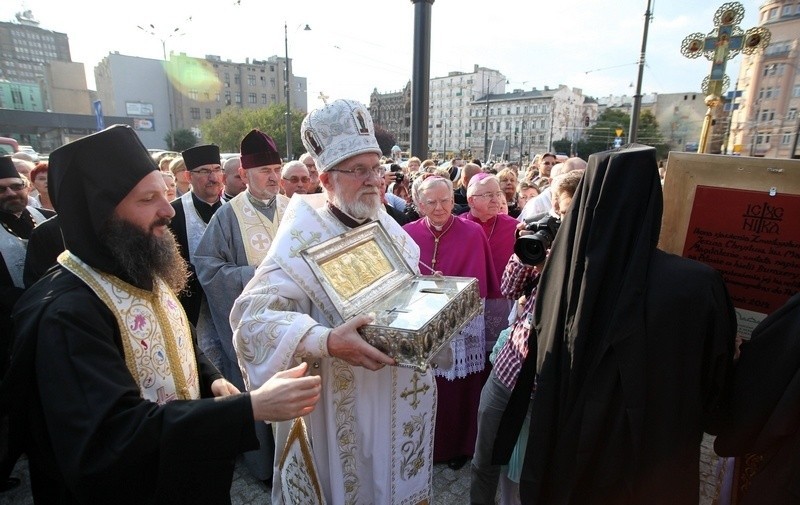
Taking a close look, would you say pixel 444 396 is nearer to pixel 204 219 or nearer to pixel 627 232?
pixel 627 232

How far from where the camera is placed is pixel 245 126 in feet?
178

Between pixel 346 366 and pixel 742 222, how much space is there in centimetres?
193

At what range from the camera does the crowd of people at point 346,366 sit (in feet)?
4.50

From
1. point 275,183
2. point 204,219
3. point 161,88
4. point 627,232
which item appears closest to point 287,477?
point 627,232

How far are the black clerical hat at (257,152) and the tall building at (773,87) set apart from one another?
13.3 ft

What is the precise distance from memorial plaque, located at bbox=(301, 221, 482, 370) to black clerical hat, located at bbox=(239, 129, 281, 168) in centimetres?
217

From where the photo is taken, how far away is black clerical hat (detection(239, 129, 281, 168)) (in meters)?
3.92

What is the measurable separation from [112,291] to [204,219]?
280 centimetres

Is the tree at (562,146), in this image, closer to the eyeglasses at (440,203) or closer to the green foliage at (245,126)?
the green foliage at (245,126)

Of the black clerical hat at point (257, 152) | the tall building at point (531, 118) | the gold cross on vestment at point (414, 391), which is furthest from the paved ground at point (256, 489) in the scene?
the tall building at point (531, 118)

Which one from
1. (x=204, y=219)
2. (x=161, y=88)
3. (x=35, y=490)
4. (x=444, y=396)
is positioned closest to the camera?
(x=35, y=490)

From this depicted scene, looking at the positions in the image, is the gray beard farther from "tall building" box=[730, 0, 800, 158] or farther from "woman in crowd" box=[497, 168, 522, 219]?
"woman in crowd" box=[497, 168, 522, 219]

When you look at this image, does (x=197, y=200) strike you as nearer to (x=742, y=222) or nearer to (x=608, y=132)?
(x=742, y=222)

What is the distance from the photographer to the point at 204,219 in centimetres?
425
